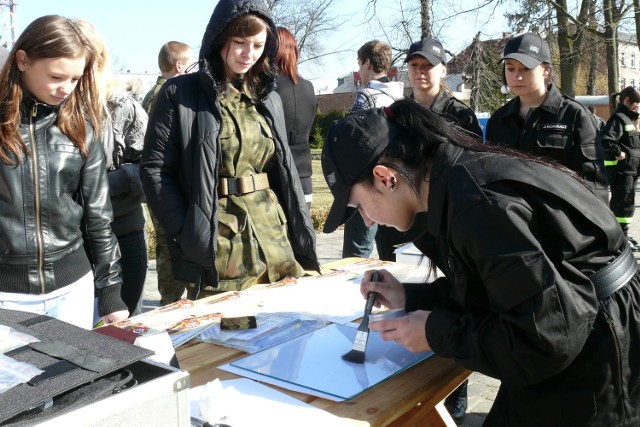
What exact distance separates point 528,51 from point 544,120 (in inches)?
14.6

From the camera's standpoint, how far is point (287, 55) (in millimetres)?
3416

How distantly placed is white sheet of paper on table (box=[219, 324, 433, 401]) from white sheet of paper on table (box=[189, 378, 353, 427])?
71mm

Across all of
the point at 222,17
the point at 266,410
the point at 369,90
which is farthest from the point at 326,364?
the point at 369,90

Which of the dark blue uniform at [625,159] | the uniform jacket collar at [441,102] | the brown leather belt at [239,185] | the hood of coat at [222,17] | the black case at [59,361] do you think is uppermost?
the hood of coat at [222,17]

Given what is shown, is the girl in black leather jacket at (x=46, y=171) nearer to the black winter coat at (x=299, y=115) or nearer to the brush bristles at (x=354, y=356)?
the brush bristles at (x=354, y=356)

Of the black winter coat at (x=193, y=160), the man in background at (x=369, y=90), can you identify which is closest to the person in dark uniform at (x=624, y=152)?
the man in background at (x=369, y=90)

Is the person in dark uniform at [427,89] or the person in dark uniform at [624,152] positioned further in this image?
the person in dark uniform at [624,152]

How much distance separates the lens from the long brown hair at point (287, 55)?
3.37 m

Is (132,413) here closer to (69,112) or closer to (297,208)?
(69,112)

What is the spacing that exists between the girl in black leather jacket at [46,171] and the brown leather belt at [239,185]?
50 cm

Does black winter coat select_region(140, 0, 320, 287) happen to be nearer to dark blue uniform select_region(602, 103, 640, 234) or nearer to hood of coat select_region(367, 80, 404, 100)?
hood of coat select_region(367, 80, 404, 100)

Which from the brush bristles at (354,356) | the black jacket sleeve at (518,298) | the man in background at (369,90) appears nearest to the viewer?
the black jacket sleeve at (518,298)

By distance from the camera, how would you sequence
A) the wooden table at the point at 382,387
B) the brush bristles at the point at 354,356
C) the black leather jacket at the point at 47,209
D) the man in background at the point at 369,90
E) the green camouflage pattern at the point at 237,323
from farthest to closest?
the man in background at the point at 369,90
the black leather jacket at the point at 47,209
the green camouflage pattern at the point at 237,323
the brush bristles at the point at 354,356
the wooden table at the point at 382,387

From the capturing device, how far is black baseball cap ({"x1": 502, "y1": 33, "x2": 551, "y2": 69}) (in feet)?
11.3
